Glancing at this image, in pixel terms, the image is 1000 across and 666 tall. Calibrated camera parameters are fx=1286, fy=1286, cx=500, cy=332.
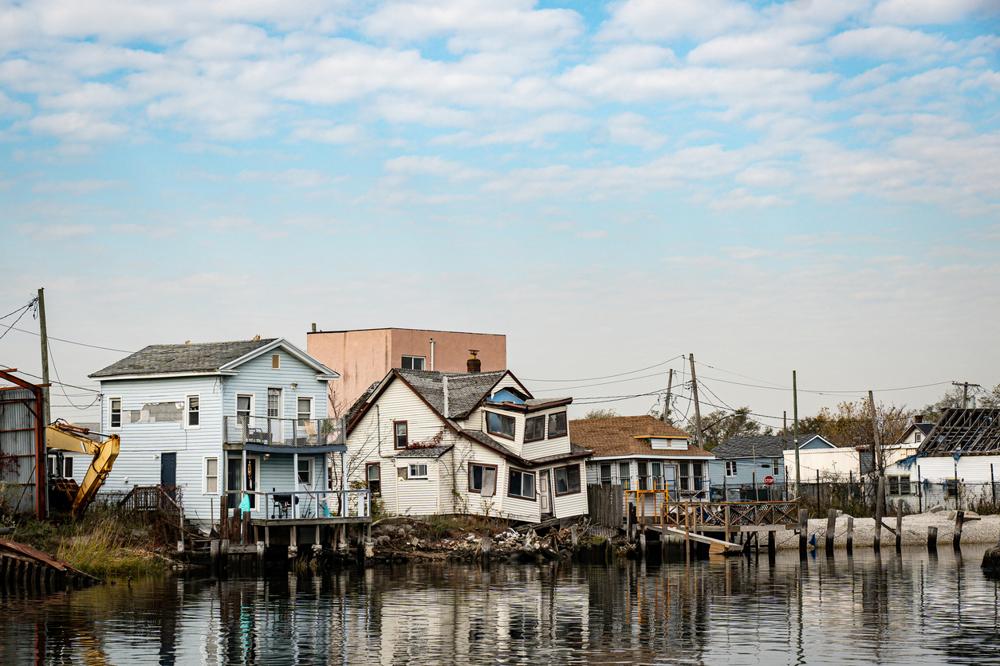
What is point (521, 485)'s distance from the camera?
6644cm

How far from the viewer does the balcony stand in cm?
5925

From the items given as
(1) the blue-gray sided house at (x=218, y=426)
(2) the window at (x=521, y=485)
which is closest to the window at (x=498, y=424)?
(2) the window at (x=521, y=485)

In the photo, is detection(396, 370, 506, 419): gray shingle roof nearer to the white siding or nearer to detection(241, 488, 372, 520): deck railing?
detection(241, 488, 372, 520): deck railing

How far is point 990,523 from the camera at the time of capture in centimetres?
7056

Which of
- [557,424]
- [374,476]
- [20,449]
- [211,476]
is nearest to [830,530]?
[557,424]

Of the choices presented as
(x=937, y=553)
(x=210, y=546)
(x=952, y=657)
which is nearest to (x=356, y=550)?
(x=210, y=546)

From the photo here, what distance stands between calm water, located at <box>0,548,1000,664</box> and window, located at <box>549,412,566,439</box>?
622 inches

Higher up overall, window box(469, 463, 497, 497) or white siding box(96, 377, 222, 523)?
white siding box(96, 377, 222, 523)

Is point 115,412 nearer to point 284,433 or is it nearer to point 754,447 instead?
point 284,433

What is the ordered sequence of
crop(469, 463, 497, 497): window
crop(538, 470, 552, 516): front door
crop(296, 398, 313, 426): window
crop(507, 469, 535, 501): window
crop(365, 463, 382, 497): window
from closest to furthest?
crop(296, 398, 313, 426): window, crop(469, 463, 497, 497): window, crop(507, 469, 535, 501): window, crop(538, 470, 552, 516): front door, crop(365, 463, 382, 497): window

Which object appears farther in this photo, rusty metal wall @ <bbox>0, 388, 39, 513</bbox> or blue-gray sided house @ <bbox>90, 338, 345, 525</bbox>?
blue-gray sided house @ <bbox>90, 338, 345, 525</bbox>

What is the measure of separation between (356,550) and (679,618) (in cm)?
2446

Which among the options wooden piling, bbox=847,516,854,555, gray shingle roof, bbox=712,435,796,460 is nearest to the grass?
wooden piling, bbox=847,516,854,555

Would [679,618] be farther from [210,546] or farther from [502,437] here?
[502,437]
